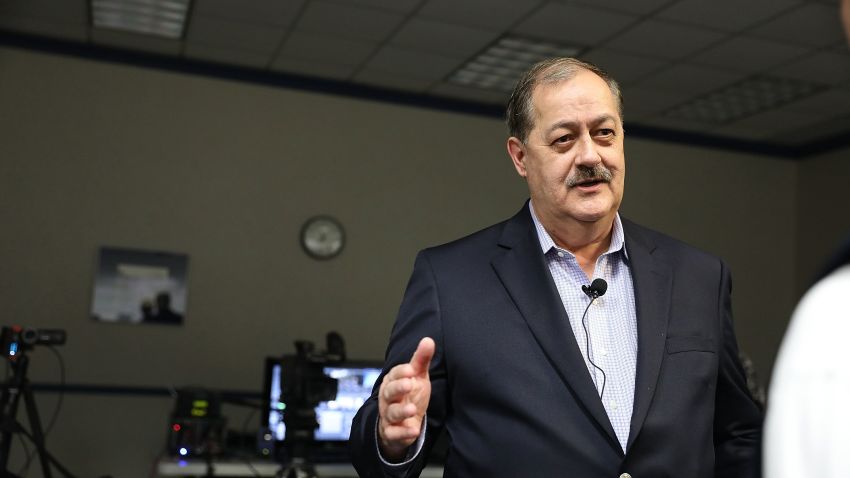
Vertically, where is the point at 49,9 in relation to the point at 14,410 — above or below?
above

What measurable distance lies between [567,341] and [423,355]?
0.36m

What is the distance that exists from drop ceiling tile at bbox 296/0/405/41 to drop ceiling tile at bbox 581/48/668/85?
48.3 inches

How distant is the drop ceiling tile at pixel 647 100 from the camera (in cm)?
583

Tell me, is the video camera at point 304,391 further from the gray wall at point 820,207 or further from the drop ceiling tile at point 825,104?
the gray wall at point 820,207

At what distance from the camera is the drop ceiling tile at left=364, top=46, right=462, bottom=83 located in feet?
17.4

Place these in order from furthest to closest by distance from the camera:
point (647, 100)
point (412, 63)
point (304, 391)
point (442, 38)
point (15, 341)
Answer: point (647, 100) < point (412, 63) < point (442, 38) < point (15, 341) < point (304, 391)

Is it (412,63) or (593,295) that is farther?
(412,63)

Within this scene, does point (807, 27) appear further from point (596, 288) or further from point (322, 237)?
point (596, 288)

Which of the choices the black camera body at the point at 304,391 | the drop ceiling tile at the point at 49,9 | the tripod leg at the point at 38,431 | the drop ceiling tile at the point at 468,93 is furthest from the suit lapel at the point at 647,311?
the drop ceiling tile at the point at 468,93

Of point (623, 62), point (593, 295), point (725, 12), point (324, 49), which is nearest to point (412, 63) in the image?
point (324, 49)

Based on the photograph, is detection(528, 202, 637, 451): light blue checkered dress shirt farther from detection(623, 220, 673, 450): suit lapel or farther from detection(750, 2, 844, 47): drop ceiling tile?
detection(750, 2, 844, 47): drop ceiling tile

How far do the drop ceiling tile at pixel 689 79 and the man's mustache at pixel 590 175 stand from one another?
3934 mm

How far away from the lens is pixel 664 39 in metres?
4.85

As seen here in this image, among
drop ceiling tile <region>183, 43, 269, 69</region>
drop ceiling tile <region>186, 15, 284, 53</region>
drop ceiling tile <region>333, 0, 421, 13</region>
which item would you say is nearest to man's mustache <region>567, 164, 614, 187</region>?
drop ceiling tile <region>333, 0, 421, 13</region>
